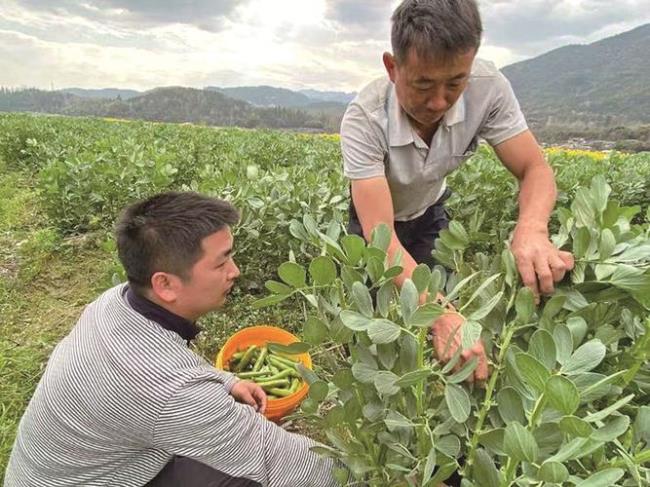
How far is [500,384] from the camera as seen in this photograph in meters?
1.03

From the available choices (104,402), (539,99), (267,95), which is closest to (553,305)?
(104,402)

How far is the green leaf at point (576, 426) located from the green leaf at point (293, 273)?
0.53m

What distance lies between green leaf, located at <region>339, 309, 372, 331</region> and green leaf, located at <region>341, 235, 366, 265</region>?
157 millimetres

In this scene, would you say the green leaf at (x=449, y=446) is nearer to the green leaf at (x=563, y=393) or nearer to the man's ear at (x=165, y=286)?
the green leaf at (x=563, y=393)

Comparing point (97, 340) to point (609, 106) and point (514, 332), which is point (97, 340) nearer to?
point (514, 332)

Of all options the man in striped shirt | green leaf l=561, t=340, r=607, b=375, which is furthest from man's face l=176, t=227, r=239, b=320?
green leaf l=561, t=340, r=607, b=375

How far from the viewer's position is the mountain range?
2146 inches

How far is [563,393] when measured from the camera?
0.65 m

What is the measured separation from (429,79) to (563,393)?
1.05 m

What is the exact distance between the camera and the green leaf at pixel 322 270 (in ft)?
3.29

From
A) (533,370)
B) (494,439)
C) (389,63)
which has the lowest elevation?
(494,439)

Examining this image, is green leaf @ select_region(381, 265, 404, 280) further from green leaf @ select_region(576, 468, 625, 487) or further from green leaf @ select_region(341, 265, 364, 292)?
green leaf @ select_region(576, 468, 625, 487)

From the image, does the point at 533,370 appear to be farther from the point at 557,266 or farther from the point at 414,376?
the point at 557,266

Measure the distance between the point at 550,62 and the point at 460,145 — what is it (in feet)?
460
